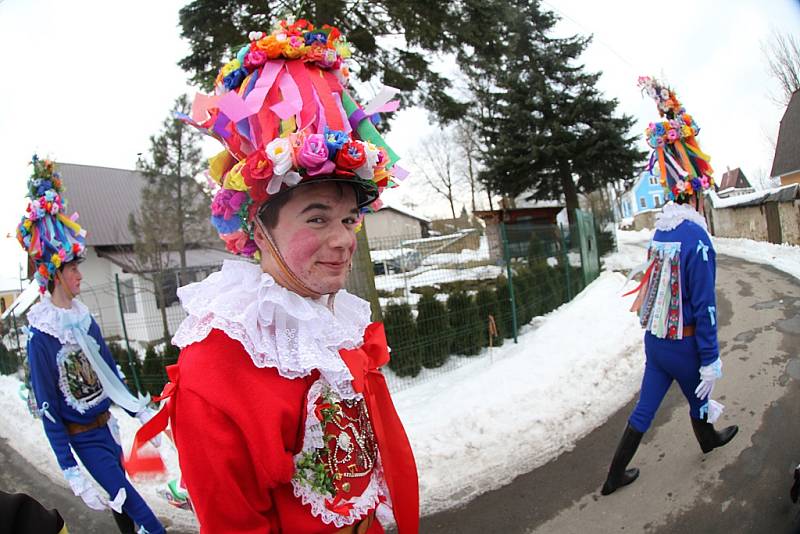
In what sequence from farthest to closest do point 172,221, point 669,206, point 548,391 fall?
1. point 172,221
2. point 548,391
3. point 669,206

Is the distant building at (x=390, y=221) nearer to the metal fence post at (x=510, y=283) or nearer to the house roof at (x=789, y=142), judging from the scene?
the metal fence post at (x=510, y=283)

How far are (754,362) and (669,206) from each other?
144 cm

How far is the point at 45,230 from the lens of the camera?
2.62 metres

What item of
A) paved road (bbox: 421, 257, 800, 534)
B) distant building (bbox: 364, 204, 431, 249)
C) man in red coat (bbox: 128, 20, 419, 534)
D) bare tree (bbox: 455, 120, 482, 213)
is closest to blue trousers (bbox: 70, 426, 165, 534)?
paved road (bbox: 421, 257, 800, 534)

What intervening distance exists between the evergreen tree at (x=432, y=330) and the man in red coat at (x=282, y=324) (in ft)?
14.7

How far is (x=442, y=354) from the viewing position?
590 cm

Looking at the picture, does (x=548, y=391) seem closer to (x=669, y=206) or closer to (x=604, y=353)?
(x=604, y=353)

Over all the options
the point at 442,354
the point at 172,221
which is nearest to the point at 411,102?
the point at 442,354

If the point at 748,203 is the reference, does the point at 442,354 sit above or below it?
below

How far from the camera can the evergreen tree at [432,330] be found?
5.79m

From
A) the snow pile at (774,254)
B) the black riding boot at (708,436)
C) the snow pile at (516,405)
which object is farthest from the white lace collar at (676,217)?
the snow pile at (516,405)

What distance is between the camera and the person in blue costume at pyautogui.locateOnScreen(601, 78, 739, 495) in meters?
2.30

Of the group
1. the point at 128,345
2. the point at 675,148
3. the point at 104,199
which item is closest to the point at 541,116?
the point at 675,148

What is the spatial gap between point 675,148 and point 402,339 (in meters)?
3.91
